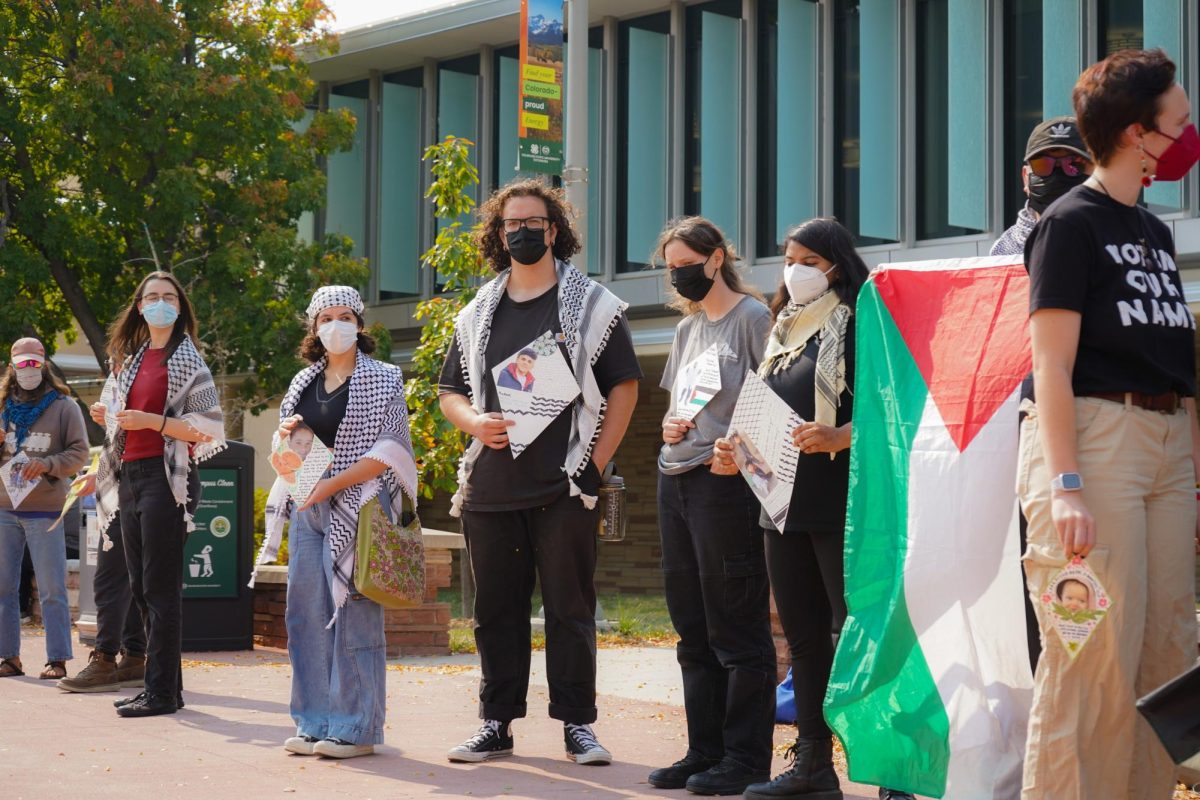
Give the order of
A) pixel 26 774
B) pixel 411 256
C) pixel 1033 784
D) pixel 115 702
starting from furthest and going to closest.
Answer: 1. pixel 411 256
2. pixel 115 702
3. pixel 26 774
4. pixel 1033 784

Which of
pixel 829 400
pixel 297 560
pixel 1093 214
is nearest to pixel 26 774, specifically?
pixel 297 560

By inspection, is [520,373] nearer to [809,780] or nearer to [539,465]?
[539,465]

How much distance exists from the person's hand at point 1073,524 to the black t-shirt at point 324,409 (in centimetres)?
358

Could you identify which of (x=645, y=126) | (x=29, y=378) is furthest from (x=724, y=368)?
(x=645, y=126)

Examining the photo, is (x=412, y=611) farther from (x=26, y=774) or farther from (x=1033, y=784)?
(x=1033, y=784)

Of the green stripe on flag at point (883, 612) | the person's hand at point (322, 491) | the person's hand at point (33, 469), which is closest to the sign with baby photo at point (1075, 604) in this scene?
the green stripe on flag at point (883, 612)

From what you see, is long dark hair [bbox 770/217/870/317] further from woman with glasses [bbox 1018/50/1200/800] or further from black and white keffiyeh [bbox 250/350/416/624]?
black and white keffiyeh [bbox 250/350/416/624]

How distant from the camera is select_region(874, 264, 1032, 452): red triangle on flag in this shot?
4.73 metres

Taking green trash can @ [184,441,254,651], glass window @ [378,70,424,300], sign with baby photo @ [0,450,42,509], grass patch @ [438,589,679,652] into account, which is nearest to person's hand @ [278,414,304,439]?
grass patch @ [438,589,679,652]

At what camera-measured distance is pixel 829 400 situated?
5.29 m

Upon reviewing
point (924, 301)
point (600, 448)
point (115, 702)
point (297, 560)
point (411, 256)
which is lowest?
point (115, 702)

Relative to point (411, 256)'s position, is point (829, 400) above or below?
Answer: below

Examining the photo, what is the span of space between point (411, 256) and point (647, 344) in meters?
5.67

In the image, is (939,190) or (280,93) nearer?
(939,190)
